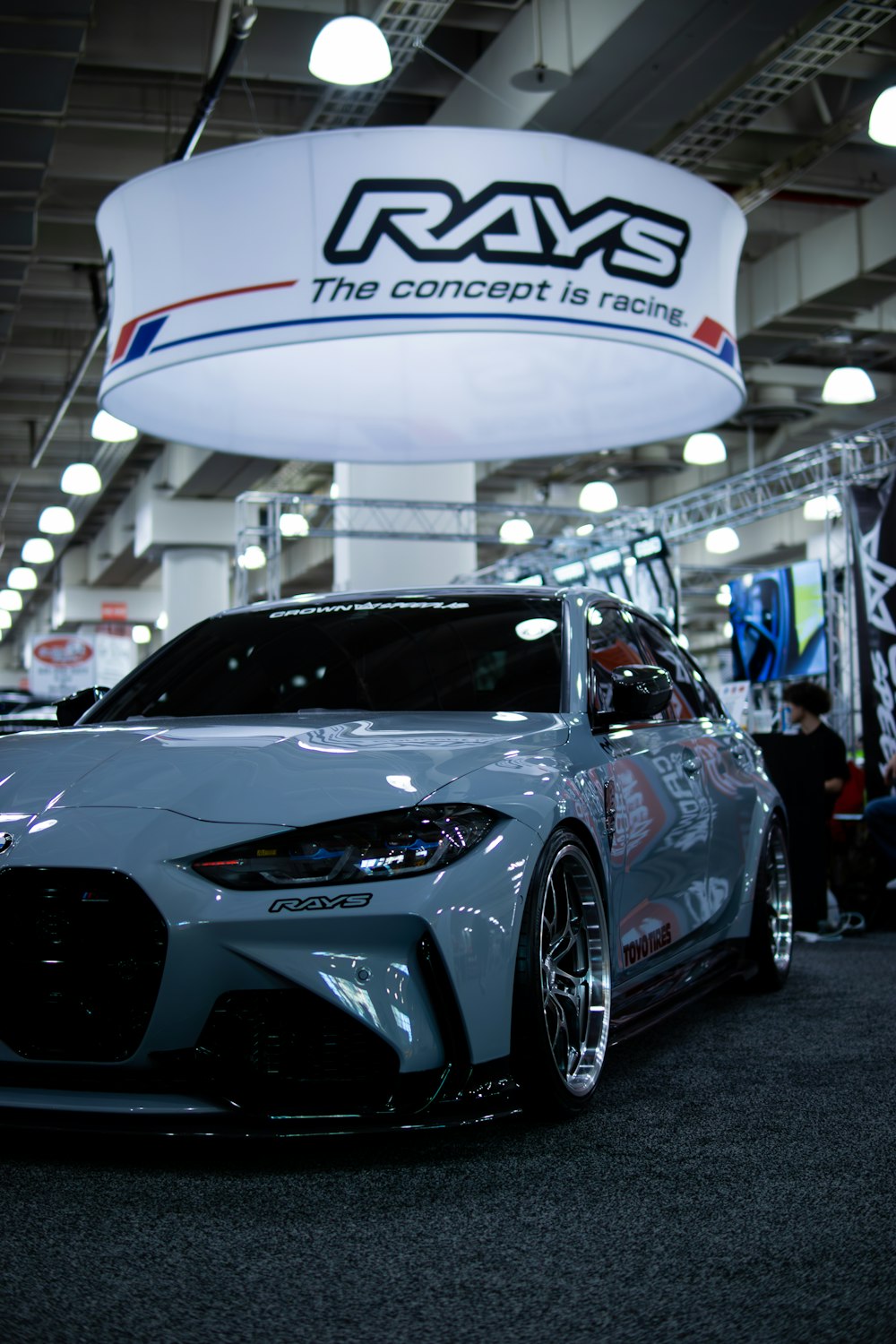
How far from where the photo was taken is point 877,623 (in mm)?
10367

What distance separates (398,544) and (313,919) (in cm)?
1107

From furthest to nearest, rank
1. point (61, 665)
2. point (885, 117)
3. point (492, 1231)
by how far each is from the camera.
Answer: point (61, 665)
point (885, 117)
point (492, 1231)

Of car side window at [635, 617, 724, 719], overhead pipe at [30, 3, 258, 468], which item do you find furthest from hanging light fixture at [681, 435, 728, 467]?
car side window at [635, 617, 724, 719]

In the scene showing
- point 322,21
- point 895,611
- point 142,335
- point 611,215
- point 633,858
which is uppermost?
point 322,21

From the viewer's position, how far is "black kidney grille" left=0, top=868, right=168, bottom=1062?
2811mm

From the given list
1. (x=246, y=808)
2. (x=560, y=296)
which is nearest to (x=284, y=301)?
(x=560, y=296)

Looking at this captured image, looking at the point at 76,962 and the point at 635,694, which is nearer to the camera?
the point at 76,962

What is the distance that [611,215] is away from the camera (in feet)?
23.5

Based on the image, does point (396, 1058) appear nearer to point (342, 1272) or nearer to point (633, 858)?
point (342, 1272)

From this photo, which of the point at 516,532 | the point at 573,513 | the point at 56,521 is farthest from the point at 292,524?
the point at 56,521

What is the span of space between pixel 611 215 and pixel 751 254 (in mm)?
8649

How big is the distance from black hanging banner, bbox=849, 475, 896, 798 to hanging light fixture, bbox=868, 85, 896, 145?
3017 millimetres

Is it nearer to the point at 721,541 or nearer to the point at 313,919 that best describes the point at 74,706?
the point at 313,919

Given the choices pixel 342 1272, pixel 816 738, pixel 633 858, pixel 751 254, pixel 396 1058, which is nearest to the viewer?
pixel 342 1272
